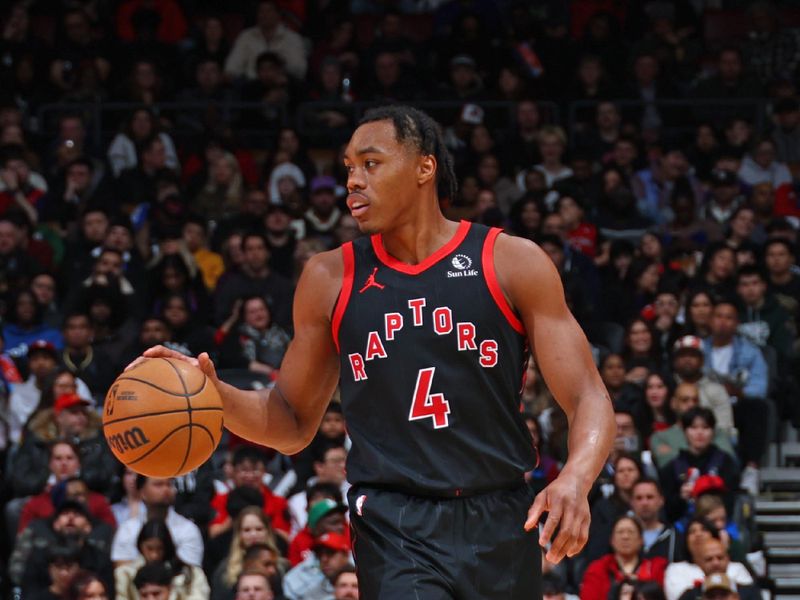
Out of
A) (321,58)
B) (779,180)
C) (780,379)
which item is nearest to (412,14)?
(321,58)

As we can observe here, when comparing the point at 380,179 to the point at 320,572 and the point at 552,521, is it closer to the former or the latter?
the point at 552,521

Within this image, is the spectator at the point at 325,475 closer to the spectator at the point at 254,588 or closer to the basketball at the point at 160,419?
the spectator at the point at 254,588

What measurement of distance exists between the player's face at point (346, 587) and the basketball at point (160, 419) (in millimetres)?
4414

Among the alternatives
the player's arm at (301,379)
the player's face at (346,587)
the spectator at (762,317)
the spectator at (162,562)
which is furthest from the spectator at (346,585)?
the spectator at (762,317)

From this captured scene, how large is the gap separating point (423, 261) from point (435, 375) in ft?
1.32

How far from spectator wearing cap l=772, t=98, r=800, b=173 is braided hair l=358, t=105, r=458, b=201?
446 inches

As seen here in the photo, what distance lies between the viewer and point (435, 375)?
4777mm

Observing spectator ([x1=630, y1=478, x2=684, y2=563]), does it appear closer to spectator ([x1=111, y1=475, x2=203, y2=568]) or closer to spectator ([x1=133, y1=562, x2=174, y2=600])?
spectator ([x1=111, y1=475, x2=203, y2=568])

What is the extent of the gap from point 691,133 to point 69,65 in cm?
676

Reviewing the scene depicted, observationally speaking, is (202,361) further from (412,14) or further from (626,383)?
(412,14)

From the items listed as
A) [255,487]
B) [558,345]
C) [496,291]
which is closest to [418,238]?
[496,291]

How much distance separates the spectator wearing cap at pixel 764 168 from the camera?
50.2 ft

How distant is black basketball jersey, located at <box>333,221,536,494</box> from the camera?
4746 mm

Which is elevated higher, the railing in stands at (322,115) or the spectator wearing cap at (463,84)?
the spectator wearing cap at (463,84)
